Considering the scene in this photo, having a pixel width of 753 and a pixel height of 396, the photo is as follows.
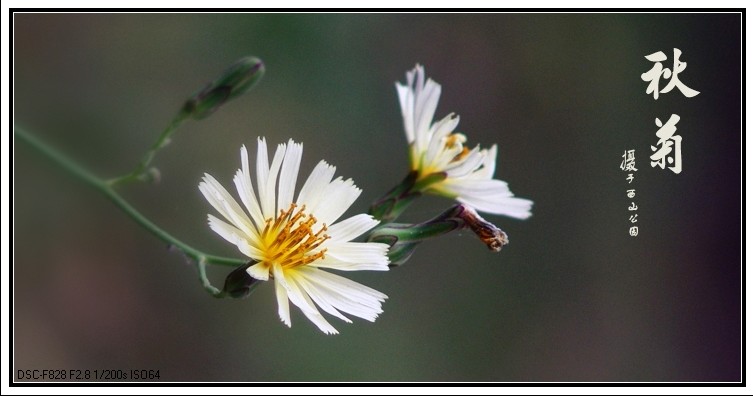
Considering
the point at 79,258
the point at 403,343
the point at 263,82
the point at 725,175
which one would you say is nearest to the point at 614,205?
the point at 725,175

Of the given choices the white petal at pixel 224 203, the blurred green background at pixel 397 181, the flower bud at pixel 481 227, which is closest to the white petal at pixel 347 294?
the white petal at pixel 224 203

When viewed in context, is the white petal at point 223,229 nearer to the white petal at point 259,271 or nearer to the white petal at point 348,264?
the white petal at point 259,271

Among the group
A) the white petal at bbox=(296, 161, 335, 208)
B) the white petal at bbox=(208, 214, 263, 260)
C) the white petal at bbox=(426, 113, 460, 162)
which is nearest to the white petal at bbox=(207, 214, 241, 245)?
the white petal at bbox=(208, 214, 263, 260)

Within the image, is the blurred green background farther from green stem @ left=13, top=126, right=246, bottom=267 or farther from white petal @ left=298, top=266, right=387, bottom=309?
white petal @ left=298, top=266, right=387, bottom=309

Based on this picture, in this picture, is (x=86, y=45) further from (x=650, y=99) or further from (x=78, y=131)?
(x=650, y=99)

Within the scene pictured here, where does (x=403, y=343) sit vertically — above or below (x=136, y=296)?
below
